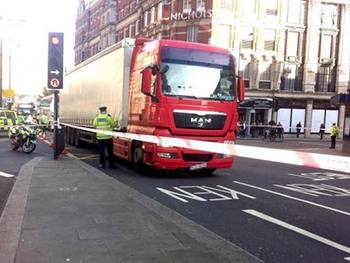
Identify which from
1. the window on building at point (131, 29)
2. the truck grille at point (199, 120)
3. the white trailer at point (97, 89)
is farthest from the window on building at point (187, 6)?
the truck grille at point (199, 120)

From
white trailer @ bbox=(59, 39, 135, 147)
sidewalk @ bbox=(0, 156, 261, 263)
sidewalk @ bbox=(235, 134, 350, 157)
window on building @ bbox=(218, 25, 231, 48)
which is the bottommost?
sidewalk @ bbox=(235, 134, 350, 157)

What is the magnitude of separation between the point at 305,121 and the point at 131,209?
37796 millimetres

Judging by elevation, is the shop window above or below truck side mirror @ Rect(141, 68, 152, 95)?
above

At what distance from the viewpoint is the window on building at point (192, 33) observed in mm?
37284

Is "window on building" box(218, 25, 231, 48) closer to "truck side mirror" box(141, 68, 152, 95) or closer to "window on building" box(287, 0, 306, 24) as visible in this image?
"window on building" box(287, 0, 306, 24)

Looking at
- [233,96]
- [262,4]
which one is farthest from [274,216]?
[262,4]

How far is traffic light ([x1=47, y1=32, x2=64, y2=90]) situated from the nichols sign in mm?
27071

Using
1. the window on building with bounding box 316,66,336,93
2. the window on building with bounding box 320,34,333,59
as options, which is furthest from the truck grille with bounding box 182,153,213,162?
the window on building with bounding box 320,34,333,59

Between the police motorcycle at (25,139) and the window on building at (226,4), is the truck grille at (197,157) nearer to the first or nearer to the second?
the police motorcycle at (25,139)

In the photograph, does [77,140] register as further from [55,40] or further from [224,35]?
[224,35]

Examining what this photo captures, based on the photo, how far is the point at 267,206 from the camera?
6730mm

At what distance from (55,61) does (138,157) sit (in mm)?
4211

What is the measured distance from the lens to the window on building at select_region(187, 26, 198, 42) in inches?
1468

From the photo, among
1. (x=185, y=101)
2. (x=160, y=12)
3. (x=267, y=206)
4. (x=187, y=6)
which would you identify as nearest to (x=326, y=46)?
(x=187, y=6)
